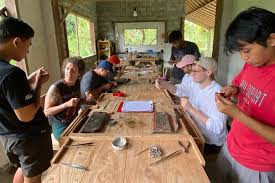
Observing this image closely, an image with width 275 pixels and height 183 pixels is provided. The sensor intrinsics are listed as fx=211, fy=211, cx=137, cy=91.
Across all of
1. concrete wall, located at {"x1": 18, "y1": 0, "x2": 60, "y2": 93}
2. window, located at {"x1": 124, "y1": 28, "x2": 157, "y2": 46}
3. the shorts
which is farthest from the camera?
window, located at {"x1": 124, "y1": 28, "x2": 157, "y2": 46}

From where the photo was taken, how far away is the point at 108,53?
8.26m

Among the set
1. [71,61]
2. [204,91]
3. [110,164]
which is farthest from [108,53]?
[110,164]

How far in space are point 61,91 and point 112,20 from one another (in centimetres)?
713

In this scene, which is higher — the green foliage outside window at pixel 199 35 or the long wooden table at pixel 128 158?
the green foliage outside window at pixel 199 35

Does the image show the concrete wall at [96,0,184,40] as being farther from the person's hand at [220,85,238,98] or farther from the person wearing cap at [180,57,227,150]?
the person's hand at [220,85,238,98]

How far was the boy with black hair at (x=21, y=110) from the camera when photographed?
4.05ft

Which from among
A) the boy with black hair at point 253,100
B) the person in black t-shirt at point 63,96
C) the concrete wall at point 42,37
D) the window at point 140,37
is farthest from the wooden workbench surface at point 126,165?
the window at point 140,37

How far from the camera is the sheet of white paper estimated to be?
1827mm

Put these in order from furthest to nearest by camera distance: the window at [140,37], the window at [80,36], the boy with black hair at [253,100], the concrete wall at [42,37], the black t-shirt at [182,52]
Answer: the window at [140,37], the window at [80,36], the black t-shirt at [182,52], the concrete wall at [42,37], the boy with black hair at [253,100]

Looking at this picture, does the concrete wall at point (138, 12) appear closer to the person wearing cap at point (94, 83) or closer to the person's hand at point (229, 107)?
the person wearing cap at point (94, 83)

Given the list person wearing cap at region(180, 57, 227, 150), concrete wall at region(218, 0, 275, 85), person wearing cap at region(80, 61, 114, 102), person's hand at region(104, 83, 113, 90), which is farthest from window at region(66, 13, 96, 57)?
person wearing cap at region(180, 57, 227, 150)

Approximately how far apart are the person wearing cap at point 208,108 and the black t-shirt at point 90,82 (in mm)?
1316

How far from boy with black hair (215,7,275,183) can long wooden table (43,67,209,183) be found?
0.23 metres

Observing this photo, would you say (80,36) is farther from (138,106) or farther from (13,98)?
(13,98)
